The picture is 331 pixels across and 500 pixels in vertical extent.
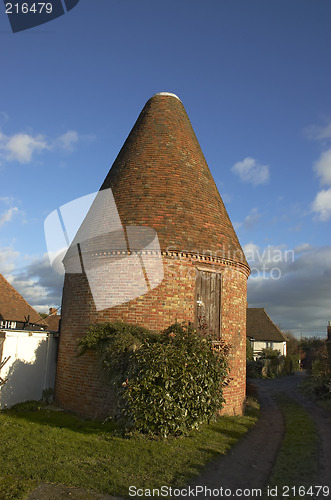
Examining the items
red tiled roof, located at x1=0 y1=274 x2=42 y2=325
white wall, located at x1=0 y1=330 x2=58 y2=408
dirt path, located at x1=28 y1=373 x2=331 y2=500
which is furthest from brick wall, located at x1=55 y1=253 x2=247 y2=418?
red tiled roof, located at x1=0 y1=274 x2=42 y2=325

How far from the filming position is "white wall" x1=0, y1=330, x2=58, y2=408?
1120 cm

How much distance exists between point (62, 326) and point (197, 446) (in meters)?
6.00

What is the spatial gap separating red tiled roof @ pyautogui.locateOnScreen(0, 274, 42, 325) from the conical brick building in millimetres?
7068

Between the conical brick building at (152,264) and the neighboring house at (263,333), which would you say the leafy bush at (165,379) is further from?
the neighboring house at (263,333)

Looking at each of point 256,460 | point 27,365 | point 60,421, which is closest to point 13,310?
point 27,365

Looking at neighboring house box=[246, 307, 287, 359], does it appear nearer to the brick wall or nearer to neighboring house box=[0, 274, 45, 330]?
neighboring house box=[0, 274, 45, 330]

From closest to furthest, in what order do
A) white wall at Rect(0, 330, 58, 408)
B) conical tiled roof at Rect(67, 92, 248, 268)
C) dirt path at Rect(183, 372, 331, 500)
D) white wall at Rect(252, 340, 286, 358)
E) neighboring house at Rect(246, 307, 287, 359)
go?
dirt path at Rect(183, 372, 331, 500), white wall at Rect(0, 330, 58, 408), conical tiled roof at Rect(67, 92, 248, 268), white wall at Rect(252, 340, 286, 358), neighboring house at Rect(246, 307, 287, 359)

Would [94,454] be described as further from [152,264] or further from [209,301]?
[209,301]

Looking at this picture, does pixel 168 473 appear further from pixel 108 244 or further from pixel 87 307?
pixel 108 244

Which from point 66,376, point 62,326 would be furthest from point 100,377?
point 62,326

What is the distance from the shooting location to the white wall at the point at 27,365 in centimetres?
1120

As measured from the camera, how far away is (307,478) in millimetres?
6773

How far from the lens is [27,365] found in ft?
38.6

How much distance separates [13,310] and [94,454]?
1307cm
